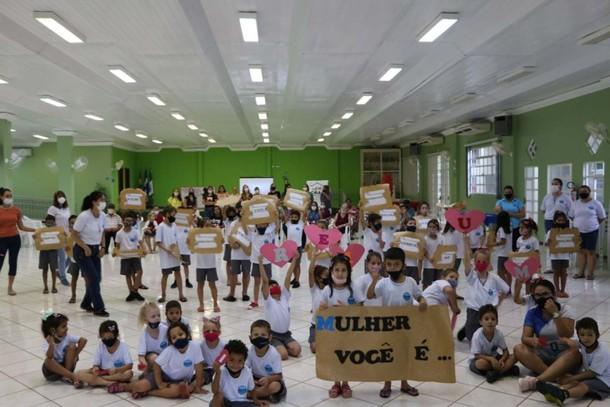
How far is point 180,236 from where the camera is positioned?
7.84 meters

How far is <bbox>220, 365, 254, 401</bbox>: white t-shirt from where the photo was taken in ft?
12.2

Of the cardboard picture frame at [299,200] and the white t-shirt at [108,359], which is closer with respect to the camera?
the white t-shirt at [108,359]

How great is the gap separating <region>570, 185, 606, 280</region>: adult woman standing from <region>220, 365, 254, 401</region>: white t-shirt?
758 centimetres

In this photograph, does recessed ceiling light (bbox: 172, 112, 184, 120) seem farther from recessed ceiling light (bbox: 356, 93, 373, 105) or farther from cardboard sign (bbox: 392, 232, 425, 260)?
cardboard sign (bbox: 392, 232, 425, 260)

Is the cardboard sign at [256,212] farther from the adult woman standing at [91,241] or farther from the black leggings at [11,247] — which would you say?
the black leggings at [11,247]

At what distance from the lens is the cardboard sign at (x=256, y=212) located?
674cm

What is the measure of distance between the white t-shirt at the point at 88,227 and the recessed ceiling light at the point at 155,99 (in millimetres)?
5675

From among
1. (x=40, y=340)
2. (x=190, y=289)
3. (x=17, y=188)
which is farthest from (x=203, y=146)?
(x=40, y=340)

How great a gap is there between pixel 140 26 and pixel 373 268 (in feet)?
15.7

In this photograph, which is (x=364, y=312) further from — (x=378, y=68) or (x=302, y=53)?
(x=378, y=68)

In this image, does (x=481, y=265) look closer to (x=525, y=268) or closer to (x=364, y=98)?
(x=525, y=268)

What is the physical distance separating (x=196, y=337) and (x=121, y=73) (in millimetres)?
6004

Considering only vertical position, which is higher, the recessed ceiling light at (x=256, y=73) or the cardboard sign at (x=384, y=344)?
Answer: the recessed ceiling light at (x=256, y=73)

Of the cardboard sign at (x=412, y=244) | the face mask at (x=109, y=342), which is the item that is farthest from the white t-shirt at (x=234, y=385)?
the cardboard sign at (x=412, y=244)
